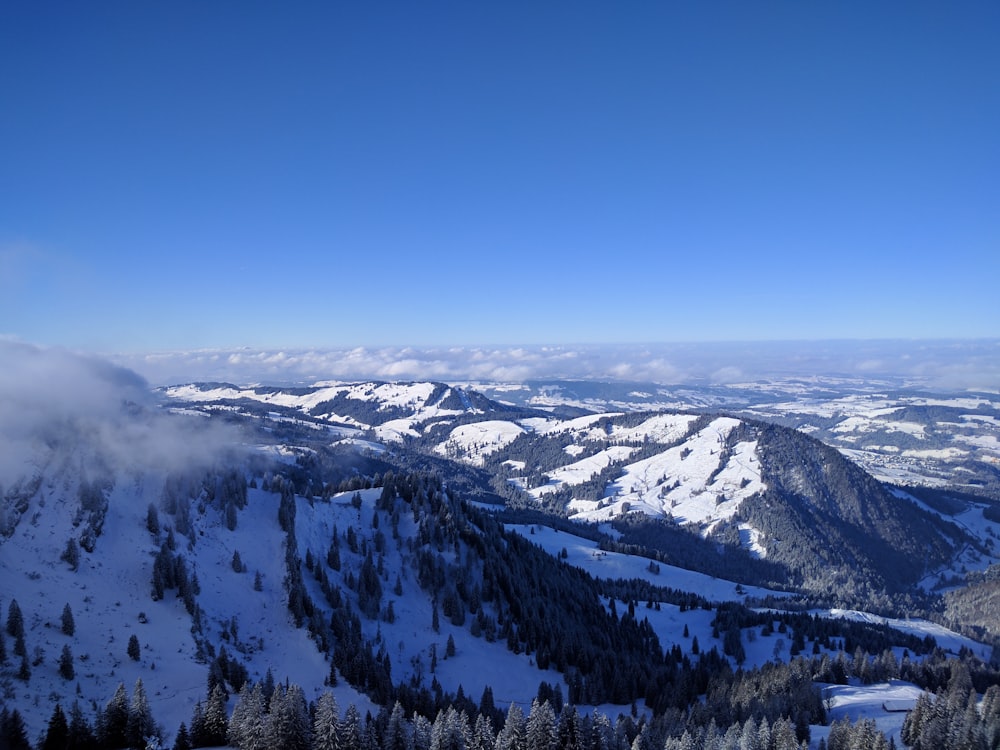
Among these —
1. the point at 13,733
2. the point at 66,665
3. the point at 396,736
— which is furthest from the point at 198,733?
the point at 66,665

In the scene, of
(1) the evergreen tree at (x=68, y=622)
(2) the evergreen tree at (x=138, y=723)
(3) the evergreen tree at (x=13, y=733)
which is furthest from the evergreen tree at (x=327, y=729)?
(1) the evergreen tree at (x=68, y=622)

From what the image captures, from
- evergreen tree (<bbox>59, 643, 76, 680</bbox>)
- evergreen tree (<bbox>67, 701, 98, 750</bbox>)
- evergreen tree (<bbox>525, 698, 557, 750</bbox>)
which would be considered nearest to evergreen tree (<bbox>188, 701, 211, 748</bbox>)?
evergreen tree (<bbox>67, 701, 98, 750</bbox>)

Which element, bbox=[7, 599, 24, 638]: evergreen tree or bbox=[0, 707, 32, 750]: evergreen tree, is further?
bbox=[7, 599, 24, 638]: evergreen tree

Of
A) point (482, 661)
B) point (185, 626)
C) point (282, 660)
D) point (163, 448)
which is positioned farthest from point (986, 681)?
point (163, 448)

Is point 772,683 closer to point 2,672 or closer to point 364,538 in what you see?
point 364,538

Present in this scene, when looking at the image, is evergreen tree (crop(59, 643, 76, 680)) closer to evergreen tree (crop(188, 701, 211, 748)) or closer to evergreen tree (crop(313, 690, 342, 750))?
evergreen tree (crop(188, 701, 211, 748))
